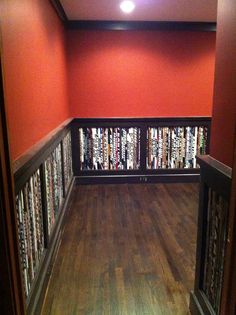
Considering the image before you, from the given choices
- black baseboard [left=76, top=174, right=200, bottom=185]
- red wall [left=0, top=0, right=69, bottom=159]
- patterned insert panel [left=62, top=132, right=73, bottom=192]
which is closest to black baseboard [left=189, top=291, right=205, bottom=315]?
red wall [left=0, top=0, right=69, bottom=159]

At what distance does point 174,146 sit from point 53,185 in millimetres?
2209

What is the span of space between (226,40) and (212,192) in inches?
29.1

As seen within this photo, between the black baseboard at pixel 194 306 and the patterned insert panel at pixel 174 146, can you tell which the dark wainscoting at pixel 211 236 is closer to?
the black baseboard at pixel 194 306

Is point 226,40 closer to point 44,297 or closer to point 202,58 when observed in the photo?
point 44,297

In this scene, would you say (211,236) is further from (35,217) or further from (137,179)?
(137,179)

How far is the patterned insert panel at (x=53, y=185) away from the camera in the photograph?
2235mm

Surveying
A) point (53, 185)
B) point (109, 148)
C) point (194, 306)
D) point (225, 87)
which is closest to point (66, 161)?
point (109, 148)

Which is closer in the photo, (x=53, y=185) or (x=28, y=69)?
(x=28, y=69)

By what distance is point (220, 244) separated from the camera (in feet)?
4.40

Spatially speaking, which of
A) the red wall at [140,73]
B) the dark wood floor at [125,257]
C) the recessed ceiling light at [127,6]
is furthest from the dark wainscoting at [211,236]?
the red wall at [140,73]

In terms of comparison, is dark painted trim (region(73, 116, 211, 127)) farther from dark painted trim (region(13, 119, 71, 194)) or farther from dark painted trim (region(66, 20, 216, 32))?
dark painted trim (region(13, 119, 71, 194))

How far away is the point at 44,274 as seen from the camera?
185 centimetres

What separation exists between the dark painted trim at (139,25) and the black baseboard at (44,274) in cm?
257

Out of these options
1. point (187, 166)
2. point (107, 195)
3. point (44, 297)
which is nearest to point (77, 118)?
point (107, 195)
